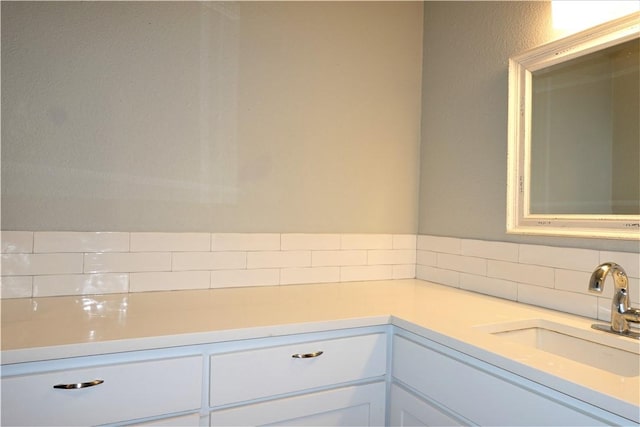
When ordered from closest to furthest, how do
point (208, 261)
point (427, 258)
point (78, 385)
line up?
point (78, 385) → point (208, 261) → point (427, 258)

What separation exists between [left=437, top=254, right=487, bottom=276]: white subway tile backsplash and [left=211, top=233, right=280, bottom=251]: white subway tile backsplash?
0.77 meters

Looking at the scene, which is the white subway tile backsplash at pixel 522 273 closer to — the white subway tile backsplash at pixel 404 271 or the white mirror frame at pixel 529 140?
the white mirror frame at pixel 529 140

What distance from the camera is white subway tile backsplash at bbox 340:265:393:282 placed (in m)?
1.93

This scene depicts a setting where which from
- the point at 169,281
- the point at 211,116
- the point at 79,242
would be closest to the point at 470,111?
the point at 211,116

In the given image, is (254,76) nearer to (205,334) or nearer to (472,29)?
(472,29)

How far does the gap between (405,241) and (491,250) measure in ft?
1.55

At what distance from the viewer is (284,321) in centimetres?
120

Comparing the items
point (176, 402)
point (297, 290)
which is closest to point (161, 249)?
point (297, 290)

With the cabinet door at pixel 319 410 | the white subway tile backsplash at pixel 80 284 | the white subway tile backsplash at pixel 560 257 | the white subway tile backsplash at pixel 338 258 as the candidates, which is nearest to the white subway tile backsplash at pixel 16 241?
the white subway tile backsplash at pixel 80 284

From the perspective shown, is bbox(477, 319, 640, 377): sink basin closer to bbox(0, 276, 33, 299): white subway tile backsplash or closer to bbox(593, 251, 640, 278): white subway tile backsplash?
bbox(593, 251, 640, 278): white subway tile backsplash

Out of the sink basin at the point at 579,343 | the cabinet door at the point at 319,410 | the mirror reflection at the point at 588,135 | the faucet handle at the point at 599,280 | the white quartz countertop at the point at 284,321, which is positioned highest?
the mirror reflection at the point at 588,135

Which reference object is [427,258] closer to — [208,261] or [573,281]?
[573,281]

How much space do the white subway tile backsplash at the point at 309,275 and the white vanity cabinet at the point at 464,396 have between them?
0.60 metres

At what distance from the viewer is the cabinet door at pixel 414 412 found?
112 cm
